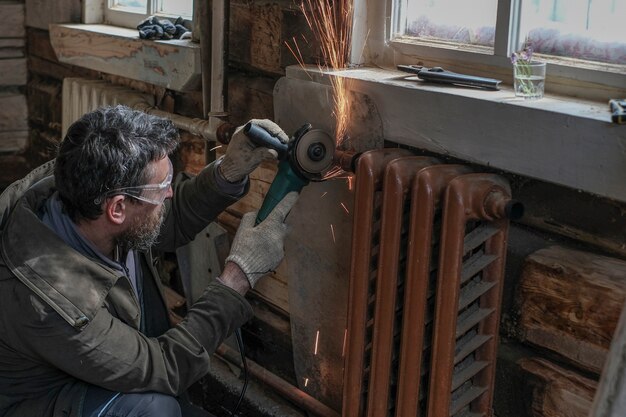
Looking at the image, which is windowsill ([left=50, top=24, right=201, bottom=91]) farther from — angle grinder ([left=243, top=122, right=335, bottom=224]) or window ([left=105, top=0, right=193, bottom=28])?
angle grinder ([left=243, top=122, right=335, bottom=224])

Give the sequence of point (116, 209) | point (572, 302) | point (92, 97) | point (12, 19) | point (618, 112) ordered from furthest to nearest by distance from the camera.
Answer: point (12, 19)
point (92, 97)
point (116, 209)
point (572, 302)
point (618, 112)

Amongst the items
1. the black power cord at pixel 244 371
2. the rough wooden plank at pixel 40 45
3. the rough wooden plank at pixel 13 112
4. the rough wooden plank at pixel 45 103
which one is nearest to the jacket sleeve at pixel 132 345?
the black power cord at pixel 244 371

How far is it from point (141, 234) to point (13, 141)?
2719mm

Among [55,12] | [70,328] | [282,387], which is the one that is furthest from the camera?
[55,12]

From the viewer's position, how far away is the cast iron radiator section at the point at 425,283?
195cm

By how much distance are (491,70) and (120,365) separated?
3.95ft

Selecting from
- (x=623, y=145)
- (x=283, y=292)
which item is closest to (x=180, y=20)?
(x=283, y=292)

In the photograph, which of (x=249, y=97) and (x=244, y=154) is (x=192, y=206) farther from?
(x=249, y=97)

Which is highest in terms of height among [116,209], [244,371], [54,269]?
[116,209]

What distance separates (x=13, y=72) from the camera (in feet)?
15.1

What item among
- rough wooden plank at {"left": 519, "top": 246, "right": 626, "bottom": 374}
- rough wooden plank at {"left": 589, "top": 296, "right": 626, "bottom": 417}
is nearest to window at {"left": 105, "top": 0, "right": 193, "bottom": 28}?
rough wooden plank at {"left": 519, "top": 246, "right": 626, "bottom": 374}

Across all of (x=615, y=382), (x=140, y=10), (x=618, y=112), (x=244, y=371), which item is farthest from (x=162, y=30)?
(x=615, y=382)

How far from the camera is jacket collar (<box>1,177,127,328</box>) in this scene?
2.08 m

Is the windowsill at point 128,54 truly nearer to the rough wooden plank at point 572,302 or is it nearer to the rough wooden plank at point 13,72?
the rough wooden plank at point 13,72
